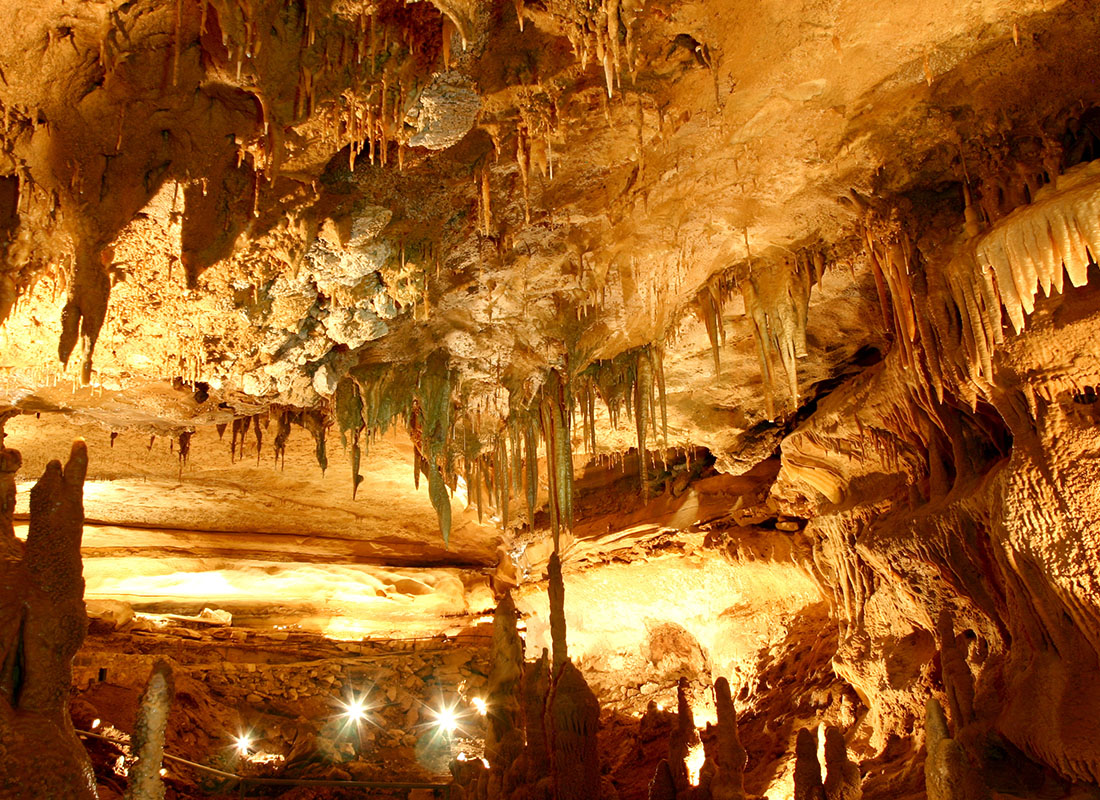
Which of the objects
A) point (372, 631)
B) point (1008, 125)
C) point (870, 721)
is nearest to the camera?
point (1008, 125)

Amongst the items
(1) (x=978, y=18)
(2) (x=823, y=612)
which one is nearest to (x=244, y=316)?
(1) (x=978, y=18)

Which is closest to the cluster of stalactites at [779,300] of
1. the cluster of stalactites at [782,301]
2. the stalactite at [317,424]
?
the cluster of stalactites at [782,301]

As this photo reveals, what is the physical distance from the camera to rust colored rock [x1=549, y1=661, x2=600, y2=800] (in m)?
6.81

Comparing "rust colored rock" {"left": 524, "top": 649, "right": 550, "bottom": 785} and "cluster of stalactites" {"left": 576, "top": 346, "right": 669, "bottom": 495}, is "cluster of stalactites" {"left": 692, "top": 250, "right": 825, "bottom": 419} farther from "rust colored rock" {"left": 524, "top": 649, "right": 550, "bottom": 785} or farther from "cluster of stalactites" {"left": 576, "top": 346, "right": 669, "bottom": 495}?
"rust colored rock" {"left": 524, "top": 649, "right": 550, "bottom": 785}

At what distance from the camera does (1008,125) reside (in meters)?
6.08

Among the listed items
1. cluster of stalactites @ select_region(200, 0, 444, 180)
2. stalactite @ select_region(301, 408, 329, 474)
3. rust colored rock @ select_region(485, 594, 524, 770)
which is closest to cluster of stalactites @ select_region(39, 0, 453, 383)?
cluster of stalactites @ select_region(200, 0, 444, 180)

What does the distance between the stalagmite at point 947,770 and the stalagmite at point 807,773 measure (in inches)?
46.2

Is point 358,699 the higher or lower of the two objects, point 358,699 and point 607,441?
the lower

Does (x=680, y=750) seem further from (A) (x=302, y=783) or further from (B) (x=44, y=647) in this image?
(A) (x=302, y=783)

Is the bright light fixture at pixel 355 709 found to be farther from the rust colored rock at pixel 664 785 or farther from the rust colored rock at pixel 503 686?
the rust colored rock at pixel 664 785

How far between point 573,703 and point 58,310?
534 cm

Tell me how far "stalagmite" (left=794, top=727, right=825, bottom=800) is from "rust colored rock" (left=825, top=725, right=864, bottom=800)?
0.27ft

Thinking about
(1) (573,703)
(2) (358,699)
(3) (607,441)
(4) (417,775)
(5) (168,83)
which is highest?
(5) (168,83)

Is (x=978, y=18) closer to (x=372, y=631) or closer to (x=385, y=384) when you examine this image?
(x=385, y=384)
